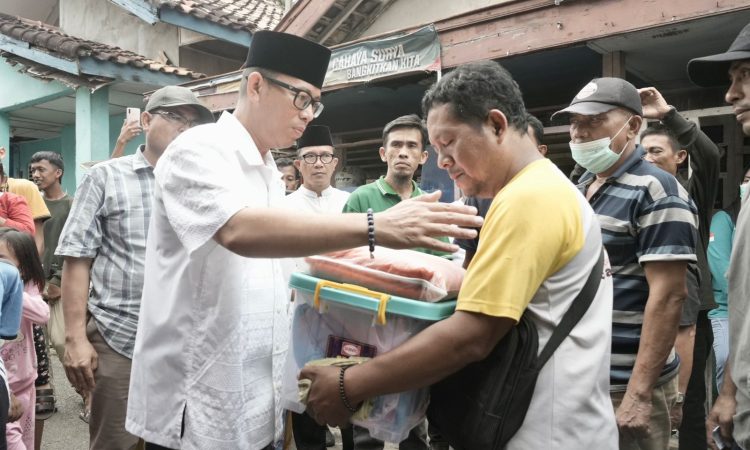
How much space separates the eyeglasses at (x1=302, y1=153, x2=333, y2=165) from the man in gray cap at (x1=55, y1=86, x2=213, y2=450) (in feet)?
6.40

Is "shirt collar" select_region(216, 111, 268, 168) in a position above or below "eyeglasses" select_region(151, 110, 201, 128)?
below

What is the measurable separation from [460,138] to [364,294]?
512mm

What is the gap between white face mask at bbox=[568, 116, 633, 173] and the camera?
2697 mm

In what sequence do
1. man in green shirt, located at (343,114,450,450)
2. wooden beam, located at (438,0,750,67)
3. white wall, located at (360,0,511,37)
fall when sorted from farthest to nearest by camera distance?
white wall, located at (360,0,511,37), wooden beam, located at (438,0,750,67), man in green shirt, located at (343,114,450,450)

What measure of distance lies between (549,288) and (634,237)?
1.25 meters

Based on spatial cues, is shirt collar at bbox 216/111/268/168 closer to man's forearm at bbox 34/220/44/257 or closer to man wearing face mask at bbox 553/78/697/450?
man wearing face mask at bbox 553/78/697/450

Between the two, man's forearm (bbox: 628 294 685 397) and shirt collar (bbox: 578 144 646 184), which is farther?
shirt collar (bbox: 578 144 646 184)

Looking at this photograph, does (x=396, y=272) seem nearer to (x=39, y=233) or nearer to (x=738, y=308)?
(x=738, y=308)

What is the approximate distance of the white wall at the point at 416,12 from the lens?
7.52 metres

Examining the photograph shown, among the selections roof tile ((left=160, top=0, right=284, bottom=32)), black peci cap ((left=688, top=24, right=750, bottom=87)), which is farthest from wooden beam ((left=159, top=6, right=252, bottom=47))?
Result: black peci cap ((left=688, top=24, right=750, bottom=87))

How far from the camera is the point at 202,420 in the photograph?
5.98ft

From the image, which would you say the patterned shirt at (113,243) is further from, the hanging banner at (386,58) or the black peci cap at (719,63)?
the hanging banner at (386,58)

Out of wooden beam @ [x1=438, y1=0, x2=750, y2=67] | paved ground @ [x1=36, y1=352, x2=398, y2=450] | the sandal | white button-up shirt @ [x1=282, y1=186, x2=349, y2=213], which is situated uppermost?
wooden beam @ [x1=438, y1=0, x2=750, y2=67]

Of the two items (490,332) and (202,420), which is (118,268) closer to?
(202,420)
